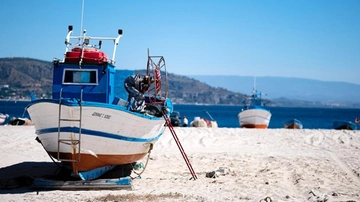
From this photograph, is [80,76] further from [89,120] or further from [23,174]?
[23,174]

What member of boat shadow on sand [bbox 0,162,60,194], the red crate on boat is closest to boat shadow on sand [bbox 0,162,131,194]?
boat shadow on sand [bbox 0,162,60,194]

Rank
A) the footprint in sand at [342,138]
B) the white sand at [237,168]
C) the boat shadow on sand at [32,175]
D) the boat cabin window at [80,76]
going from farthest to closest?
the footprint in sand at [342,138]
the boat cabin window at [80,76]
the boat shadow on sand at [32,175]
the white sand at [237,168]

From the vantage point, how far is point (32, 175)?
11.5m

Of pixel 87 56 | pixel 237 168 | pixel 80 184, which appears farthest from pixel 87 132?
pixel 237 168

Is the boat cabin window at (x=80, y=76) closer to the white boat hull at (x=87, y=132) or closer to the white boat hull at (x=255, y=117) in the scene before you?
the white boat hull at (x=87, y=132)

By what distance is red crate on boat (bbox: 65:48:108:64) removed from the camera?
35.3ft

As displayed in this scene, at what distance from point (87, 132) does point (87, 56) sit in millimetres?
2412

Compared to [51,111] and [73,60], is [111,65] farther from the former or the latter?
[51,111]

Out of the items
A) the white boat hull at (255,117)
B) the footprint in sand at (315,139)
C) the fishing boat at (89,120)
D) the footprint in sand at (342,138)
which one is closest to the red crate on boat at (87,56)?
the fishing boat at (89,120)

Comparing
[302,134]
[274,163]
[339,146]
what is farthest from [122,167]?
[302,134]

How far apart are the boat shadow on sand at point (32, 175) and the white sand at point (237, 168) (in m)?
0.10

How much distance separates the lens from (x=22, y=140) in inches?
723

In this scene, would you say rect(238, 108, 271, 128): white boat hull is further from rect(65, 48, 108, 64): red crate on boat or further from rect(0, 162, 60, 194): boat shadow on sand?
rect(65, 48, 108, 64): red crate on boat

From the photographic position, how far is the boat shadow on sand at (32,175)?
970cm
